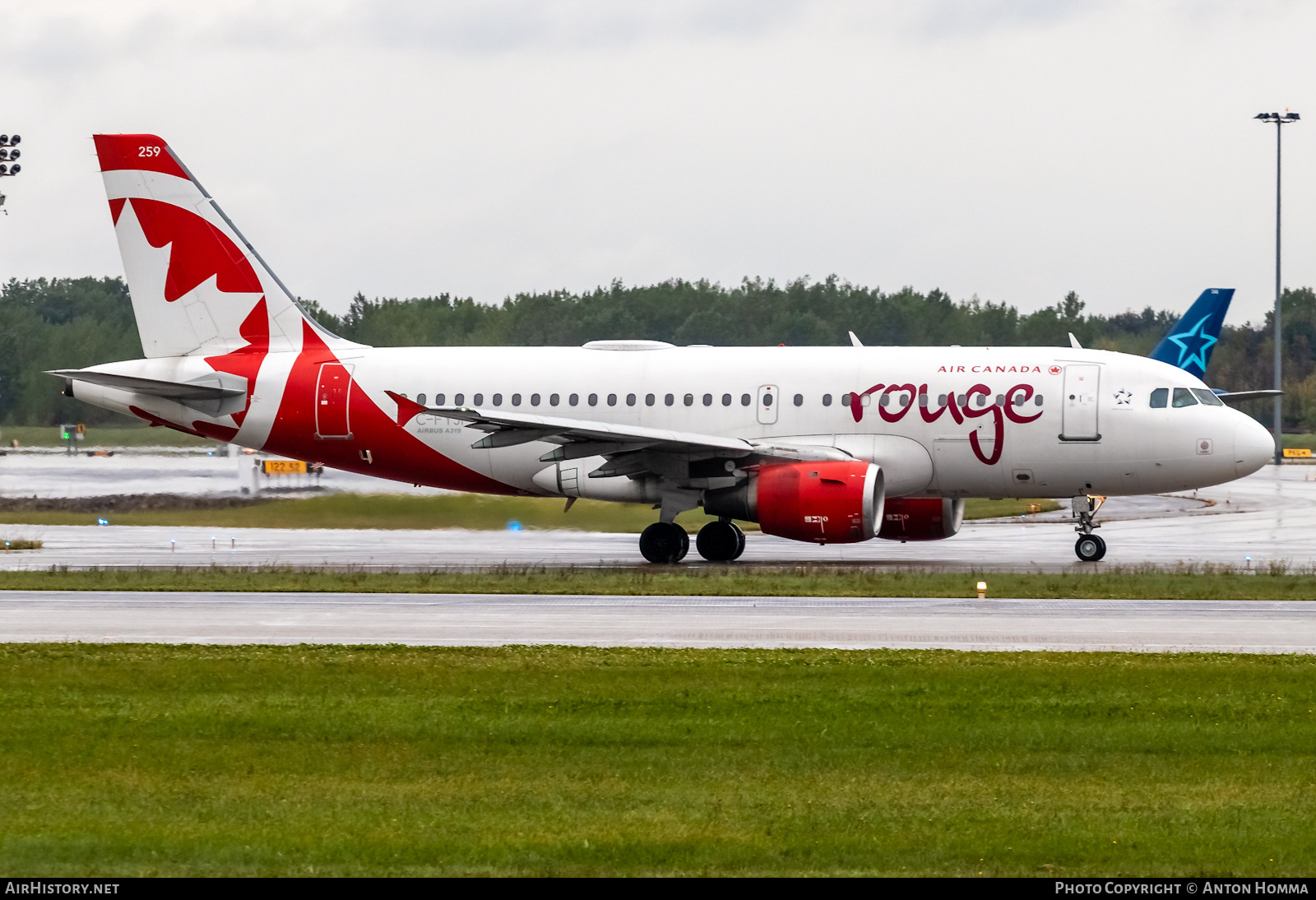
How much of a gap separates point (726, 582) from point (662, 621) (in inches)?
205

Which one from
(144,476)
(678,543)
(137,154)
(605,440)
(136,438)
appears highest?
(137,154)

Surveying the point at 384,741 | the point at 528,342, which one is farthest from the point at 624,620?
the point at 528,342

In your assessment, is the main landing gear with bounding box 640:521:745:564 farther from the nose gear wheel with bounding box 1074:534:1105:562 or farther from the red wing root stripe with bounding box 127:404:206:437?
the red wing root stripe with bounding box 127:404:206:437

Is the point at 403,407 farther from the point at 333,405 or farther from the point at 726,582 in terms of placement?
the point at 726,582

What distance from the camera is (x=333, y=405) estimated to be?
31.6 metres

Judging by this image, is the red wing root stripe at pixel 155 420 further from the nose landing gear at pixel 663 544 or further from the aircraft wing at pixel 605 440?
the nose landing gear at pixel 663 544

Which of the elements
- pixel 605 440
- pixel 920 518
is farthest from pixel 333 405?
pixel 920 518

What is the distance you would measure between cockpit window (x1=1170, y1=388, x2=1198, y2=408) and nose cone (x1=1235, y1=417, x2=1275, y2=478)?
2.89ft

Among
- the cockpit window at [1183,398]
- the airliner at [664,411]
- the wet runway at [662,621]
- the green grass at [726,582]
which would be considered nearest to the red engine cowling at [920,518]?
the airliner at [664,411]

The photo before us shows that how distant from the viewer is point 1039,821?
994 centimetres

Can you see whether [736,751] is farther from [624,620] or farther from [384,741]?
[624,620]

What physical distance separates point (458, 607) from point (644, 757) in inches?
423

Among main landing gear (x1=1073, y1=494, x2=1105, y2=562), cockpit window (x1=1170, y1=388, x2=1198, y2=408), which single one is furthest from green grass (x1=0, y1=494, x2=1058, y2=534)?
cockpit window (x1=1170, y1=388, x2=1198, y2=408)

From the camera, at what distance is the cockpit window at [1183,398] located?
29234mm
